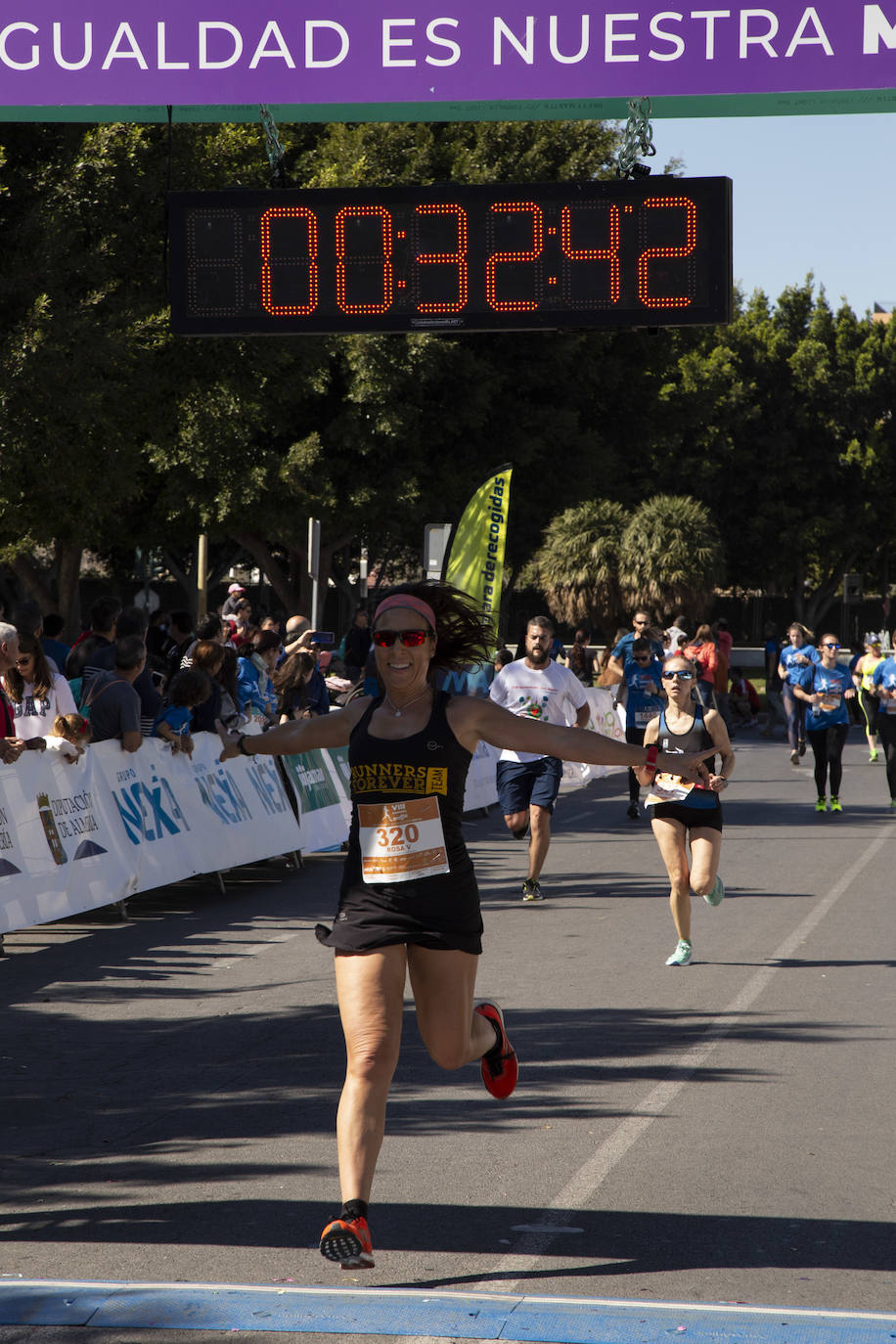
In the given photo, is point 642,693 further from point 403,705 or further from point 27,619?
point 403,705

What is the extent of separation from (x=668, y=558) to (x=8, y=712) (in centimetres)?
3886

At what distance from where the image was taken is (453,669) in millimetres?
5402

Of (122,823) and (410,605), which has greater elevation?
(410,605)

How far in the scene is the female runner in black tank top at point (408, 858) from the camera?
480 cm

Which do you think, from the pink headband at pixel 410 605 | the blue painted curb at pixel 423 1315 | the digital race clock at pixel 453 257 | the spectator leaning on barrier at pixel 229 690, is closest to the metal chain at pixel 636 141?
the digital race clock at pixel 453 257

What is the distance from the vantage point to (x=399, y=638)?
506 cm

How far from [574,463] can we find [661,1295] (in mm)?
33006

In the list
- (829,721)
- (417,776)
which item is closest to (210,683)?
(829,721)

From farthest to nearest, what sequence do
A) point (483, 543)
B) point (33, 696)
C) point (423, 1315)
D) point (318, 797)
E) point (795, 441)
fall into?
point (795, 441) → point (483, 543) → point (318, 797) → point (33, 696) → point (423, 1315)

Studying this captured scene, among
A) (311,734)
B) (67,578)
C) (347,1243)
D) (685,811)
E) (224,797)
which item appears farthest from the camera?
(67,578)

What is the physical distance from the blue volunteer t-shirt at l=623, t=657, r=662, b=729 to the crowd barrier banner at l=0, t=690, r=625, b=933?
3.98 m

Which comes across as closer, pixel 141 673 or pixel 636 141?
pixel 636 141

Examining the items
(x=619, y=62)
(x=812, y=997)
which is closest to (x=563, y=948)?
(x=812, y=997)

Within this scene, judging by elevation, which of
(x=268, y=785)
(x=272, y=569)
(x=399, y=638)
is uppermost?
(x=272, y=569)
